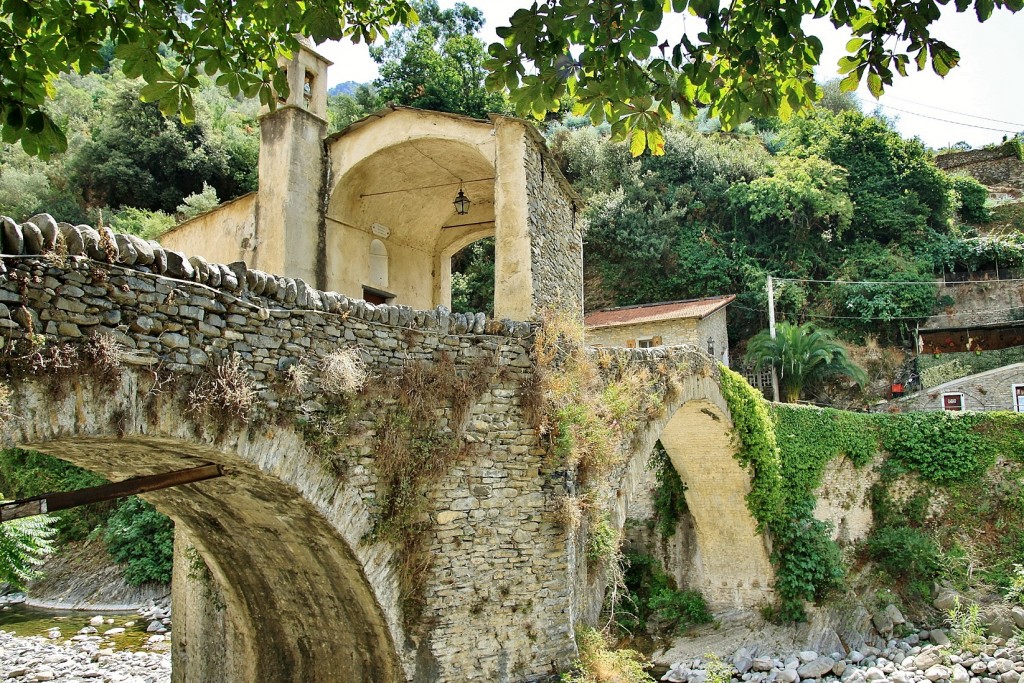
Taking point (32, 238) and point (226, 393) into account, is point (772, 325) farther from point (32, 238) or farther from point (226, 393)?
point (32, 238)

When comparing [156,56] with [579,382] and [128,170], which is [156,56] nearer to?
[579,382]

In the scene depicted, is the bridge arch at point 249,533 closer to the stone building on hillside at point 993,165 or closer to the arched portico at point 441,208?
the arched portico at point 441,208

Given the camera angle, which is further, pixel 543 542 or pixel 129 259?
pixel 543 542

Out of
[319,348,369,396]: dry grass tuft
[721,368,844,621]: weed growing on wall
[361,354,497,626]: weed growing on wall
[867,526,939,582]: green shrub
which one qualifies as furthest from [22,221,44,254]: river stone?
[867,526,939,582]: green shrub

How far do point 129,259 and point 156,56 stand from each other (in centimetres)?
153

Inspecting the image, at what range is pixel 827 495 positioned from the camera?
55.3 feet

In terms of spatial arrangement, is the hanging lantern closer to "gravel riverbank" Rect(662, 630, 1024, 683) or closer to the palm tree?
"gravel riverbank" Rect(662, 630, 1024, 683)

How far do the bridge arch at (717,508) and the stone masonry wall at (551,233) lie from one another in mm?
4332

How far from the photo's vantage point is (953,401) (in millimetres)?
22438

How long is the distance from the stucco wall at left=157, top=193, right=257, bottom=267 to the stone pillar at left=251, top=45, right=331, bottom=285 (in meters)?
0.19

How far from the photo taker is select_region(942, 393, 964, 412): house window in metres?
22.3

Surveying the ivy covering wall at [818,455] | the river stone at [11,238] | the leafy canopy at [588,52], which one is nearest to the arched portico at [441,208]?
the leafy canopy at [588,52]

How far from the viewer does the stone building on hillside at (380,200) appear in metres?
8.84

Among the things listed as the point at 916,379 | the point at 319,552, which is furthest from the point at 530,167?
the point at 916,379
